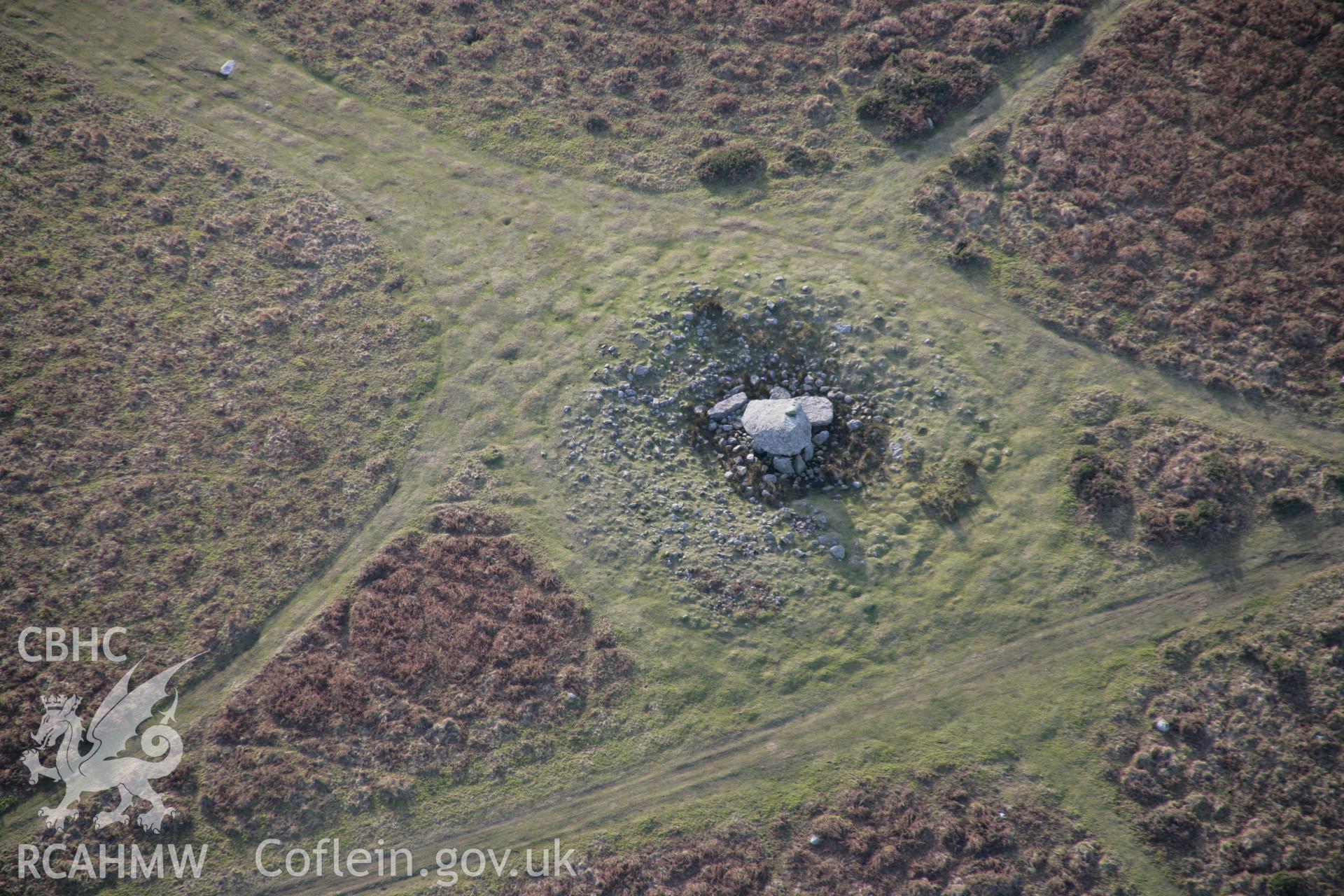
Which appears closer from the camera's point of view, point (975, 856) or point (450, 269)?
point (975, 856)

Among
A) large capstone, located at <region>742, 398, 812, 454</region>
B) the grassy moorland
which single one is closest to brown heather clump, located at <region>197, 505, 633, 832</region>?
the grassy moorland

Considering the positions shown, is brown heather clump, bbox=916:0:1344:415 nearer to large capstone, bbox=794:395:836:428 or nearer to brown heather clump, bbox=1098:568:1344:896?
brown heather clump, bbox=1098:568:1344:896

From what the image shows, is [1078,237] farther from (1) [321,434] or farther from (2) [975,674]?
(1) [321,434]

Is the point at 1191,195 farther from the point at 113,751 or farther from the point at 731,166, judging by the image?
the point at 113,751

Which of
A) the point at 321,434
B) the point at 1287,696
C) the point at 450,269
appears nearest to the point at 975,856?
the point at 1287,696

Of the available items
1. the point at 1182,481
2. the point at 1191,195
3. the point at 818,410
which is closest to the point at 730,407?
the point at 818,410

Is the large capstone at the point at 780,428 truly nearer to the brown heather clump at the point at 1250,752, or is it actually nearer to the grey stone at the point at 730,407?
the grey stone at the point at 730,407

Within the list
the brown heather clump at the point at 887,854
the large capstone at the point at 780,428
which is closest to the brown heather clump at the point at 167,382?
the large capstone at the point at 780,428
